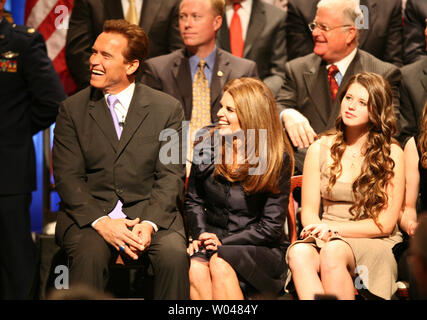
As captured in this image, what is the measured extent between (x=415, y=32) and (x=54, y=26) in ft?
8.82

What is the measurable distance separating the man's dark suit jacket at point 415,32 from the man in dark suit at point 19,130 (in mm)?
2430

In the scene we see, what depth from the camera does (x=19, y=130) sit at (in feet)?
14.5

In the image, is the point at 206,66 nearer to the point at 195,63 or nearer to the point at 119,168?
the point at 195,63

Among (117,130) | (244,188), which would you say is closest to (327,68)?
(244,188)

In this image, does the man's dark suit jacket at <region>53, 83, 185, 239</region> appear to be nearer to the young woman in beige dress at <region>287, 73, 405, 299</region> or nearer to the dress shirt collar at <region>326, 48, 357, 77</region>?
the young woman in beige dress at <region>287, 73, 405, 299</region>

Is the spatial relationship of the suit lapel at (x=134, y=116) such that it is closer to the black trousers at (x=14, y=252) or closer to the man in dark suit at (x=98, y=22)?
the man in dark suit at (x=98, y=22)

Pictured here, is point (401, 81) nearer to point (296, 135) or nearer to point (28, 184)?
point (296, 135)

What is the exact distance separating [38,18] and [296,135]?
237 centimetres

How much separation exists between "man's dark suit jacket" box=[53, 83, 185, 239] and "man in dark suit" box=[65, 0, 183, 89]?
0.94 metres

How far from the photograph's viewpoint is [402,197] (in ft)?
12.0

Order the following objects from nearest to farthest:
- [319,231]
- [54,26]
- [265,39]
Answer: [319,231], [265,39], [54,26]

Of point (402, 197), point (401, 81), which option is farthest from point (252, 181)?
point (401, 81)

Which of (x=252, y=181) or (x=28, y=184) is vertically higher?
(x=252, y=181)

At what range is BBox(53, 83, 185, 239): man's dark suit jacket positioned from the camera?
3.62 metres
